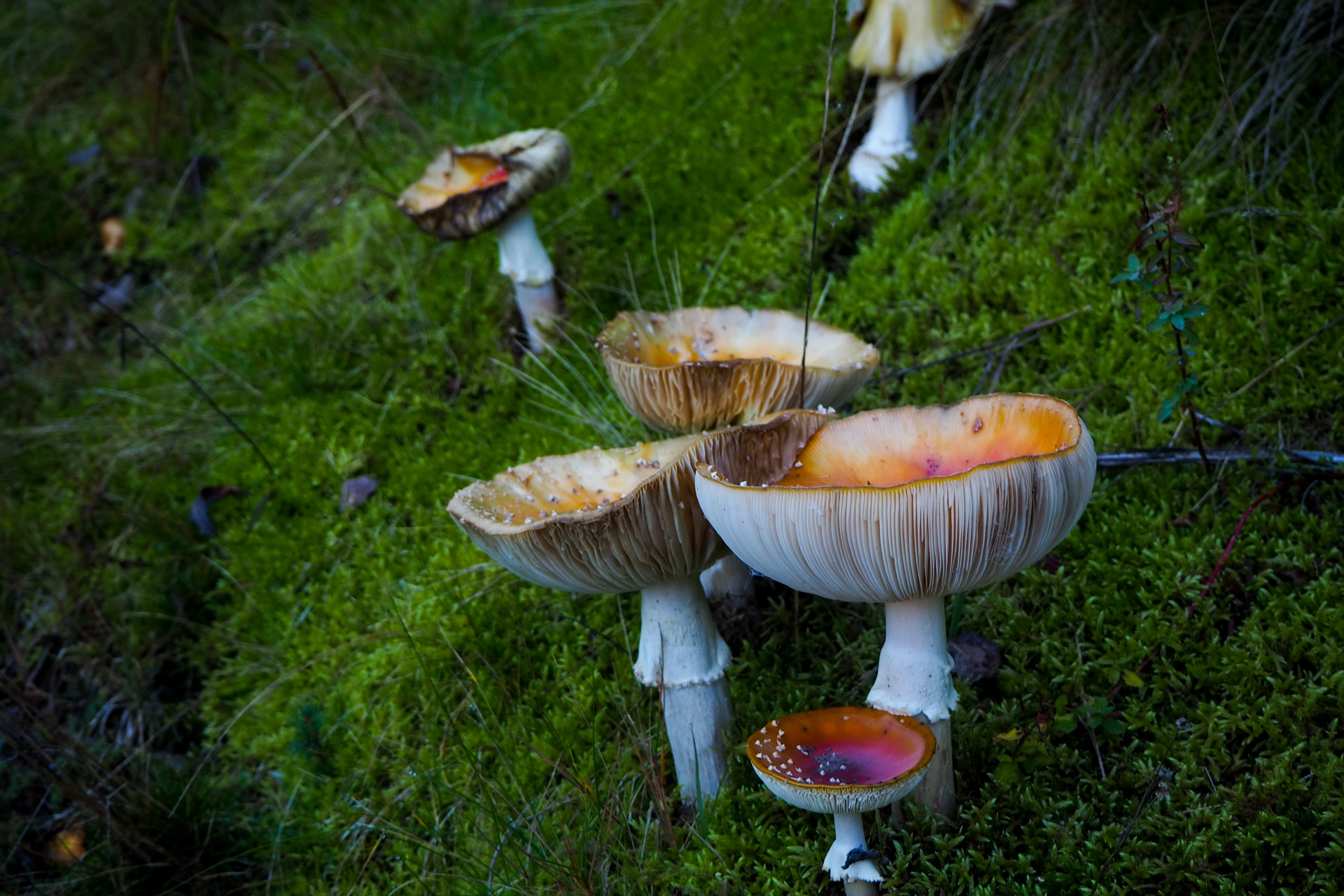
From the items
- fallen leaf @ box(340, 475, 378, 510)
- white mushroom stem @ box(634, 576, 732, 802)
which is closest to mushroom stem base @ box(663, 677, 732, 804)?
white mushroom stem @ box(634, 576, 732, 802)

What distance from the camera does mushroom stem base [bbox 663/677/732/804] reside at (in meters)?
2.61

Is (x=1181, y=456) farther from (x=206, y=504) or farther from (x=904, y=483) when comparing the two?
(x=206, y=504)

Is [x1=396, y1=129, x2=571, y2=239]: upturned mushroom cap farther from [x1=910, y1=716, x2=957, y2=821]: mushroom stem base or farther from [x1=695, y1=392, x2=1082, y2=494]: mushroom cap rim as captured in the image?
[x1=910, y1=716, x2=957, y2=821]: mushroom stem base

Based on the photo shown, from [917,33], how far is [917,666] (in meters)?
3.09

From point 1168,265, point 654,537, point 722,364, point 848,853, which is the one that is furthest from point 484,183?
point 848,853

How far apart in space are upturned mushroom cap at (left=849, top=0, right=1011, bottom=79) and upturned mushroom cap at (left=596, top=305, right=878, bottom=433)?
5.62 feet

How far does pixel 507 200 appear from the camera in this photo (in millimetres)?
4090

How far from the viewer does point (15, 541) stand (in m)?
4.55

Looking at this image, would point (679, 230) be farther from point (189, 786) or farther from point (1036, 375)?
point (189, 786)

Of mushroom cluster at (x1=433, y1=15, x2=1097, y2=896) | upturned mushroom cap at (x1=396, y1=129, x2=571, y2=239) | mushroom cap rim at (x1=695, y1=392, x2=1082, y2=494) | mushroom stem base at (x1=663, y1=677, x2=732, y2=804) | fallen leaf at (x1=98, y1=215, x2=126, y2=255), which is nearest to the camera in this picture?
mushroom cap rim at (x1=695, y1=392, x2=1082, y2=494)

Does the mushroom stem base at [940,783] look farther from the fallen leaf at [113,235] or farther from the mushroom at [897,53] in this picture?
the fallen leaf at [113,235]

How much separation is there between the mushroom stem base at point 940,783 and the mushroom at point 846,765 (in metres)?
0.22


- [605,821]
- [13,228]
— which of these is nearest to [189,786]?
[605,821]

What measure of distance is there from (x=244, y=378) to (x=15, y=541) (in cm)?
130
